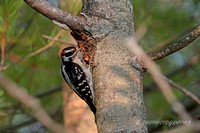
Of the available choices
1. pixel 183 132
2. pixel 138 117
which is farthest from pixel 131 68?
pixel 183 132

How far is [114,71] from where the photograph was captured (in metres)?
2.02

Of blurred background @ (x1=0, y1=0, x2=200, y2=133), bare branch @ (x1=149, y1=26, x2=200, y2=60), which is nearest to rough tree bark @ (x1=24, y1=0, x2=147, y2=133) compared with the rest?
bare branch @ (x1=149, y1=26, x2=200, y2=60)

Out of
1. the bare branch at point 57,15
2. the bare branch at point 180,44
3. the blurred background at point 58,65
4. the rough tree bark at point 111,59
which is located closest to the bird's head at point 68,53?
the blurred background at point 58,65

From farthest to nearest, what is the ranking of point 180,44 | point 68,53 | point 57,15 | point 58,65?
point 58,65 < point 68,53 < point 57,15 < point 180,44

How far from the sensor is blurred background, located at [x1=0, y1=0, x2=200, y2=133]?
3.64m

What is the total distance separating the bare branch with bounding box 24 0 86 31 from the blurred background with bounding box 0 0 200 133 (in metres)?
1.51

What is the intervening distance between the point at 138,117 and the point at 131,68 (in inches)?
11.0

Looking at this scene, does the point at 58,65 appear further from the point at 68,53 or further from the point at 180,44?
the point at 180,44

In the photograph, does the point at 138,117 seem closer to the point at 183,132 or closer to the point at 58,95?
the point at 183,132

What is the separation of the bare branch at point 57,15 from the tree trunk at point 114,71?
0.06m

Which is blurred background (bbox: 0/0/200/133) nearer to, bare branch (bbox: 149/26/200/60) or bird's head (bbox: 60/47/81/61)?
bird's head (bbox: 60/47/81/61)

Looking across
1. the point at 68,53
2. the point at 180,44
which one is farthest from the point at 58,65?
the point at 180,44

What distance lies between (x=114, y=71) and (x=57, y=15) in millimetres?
442

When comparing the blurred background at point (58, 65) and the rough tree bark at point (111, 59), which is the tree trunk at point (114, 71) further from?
the blurred background at point (58, 65)
